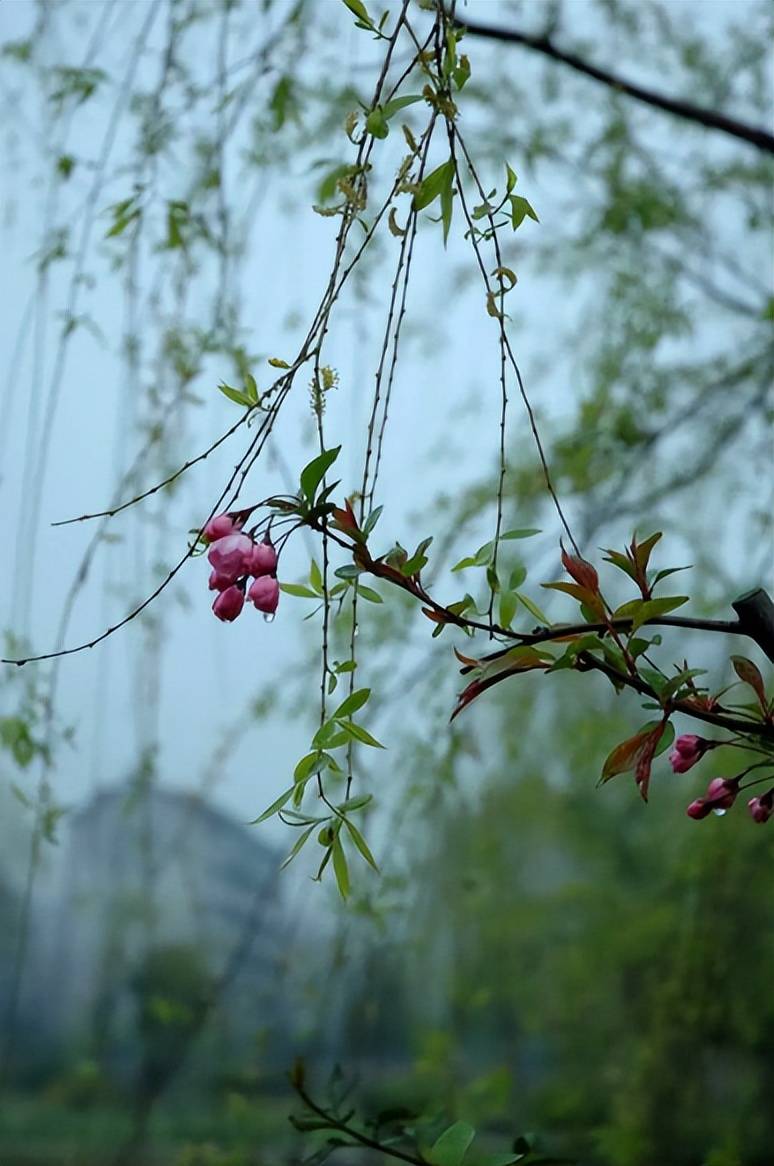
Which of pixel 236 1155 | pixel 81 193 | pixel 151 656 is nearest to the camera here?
pixel 236 1155

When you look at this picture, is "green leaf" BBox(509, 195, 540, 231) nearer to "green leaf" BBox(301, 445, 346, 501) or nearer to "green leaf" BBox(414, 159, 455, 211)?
"green leaf" BBox(414, 159, 455, 211)

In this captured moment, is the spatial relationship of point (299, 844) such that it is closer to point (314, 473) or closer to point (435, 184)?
point (314, 473)

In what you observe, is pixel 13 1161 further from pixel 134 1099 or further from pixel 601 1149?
pixel 601 1149

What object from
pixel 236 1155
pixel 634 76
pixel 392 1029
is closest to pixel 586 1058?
pixel 392 1029

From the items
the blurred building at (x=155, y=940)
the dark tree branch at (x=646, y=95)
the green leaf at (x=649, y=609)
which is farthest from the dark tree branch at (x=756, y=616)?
the blurred building at (x=155, y=940)

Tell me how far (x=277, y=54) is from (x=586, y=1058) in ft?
3.40

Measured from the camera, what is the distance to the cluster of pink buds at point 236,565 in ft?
1.47

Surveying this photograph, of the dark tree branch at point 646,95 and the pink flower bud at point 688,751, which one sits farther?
the dark tree branch at point 646,95

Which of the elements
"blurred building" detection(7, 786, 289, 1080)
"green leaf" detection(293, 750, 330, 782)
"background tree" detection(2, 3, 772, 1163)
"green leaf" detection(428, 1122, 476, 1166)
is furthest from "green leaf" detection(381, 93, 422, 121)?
"blurred building" detection(7, 786, 289, 1080)

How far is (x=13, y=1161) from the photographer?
1.37 meters

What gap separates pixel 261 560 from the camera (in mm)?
454

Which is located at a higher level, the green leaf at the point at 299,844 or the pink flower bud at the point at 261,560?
the pink flower bud at the point at 261,560

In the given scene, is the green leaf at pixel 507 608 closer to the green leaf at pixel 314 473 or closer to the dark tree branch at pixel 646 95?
the green leaf at pixel 314 473

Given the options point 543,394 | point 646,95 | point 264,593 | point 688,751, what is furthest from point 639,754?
point 543,394
